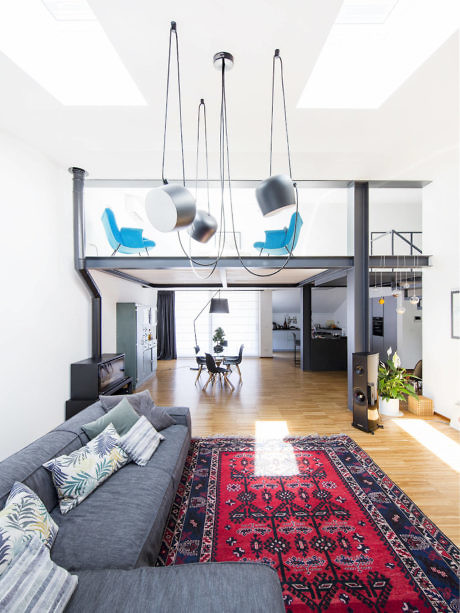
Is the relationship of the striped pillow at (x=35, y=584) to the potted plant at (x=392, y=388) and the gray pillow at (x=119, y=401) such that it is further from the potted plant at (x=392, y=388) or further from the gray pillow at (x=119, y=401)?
the potted plant at (x=392, y=388)

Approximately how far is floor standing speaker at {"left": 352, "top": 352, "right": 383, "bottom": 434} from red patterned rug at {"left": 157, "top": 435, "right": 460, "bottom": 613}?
857 millimetres

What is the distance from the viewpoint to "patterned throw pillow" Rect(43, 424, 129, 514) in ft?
6.03

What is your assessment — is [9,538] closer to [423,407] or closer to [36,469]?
[36,469]

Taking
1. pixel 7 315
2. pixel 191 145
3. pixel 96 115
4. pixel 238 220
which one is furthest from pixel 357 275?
pixel 7 315

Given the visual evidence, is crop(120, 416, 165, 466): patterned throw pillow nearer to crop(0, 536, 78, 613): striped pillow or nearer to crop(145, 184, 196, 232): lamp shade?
crop(0, 536, 78, 613): striped pillow

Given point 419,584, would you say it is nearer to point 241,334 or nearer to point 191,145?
point 191,145

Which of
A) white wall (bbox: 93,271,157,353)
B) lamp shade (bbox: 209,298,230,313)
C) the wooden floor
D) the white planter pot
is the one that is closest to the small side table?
the wooden floor

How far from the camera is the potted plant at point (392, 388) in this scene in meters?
4.51

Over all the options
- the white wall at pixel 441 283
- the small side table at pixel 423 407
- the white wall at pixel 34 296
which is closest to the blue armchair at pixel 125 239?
the white wall at pixel 34 296

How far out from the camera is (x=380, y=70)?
2.46m

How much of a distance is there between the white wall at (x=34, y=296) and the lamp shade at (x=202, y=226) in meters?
2.35

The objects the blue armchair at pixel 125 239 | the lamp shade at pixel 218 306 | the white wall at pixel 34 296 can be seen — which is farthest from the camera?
the lamp shade at pixel 218 306

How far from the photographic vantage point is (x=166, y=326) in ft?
33.4

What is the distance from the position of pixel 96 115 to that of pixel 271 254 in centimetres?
284
